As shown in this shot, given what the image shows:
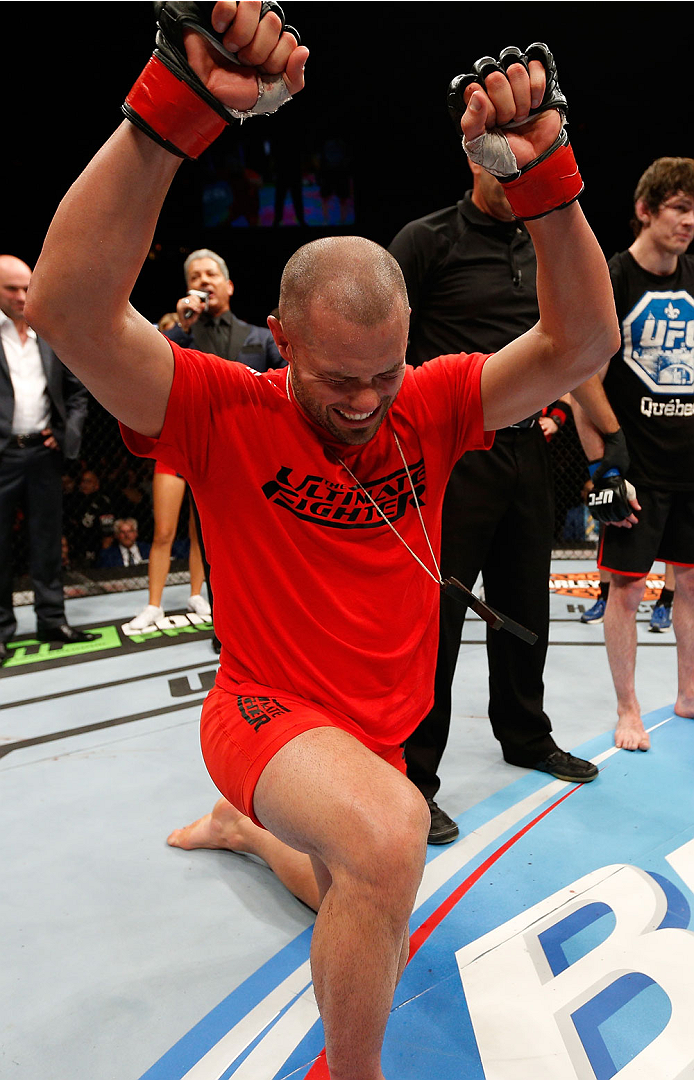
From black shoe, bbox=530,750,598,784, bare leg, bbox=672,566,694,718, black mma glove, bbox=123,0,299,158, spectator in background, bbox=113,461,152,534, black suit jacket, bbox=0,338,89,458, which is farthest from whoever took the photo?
spectator in background, bbox=113,461,152,534

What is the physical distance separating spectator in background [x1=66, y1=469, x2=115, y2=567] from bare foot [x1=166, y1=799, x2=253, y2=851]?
12.6 feet

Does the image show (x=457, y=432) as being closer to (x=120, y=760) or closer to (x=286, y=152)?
(x=120, y=760)

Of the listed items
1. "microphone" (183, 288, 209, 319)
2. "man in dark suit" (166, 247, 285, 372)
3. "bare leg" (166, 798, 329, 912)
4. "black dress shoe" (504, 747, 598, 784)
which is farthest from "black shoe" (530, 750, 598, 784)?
"microphone" (183, 288, 209, 319)

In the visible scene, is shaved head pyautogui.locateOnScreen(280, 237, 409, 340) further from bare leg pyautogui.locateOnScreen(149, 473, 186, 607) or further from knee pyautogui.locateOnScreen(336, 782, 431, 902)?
bare leg pyautogui.locateOnScreen(149, 473, 186, 607)

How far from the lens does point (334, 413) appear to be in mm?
1068

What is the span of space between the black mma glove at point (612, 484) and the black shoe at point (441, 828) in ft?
3.18

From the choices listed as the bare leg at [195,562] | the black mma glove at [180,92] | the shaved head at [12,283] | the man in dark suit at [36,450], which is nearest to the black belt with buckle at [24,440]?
the man in dark suit at [36,450]

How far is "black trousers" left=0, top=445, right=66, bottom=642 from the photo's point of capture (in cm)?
355

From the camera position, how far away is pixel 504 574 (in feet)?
6.75

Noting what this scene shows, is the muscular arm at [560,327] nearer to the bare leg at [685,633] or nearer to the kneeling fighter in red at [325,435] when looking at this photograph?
the kneeling fighter in red at [325,435]

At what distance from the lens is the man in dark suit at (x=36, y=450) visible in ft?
11.5

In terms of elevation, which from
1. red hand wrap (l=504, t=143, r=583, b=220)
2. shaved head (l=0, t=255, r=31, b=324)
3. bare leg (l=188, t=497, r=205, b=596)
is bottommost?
bare leg (l=188, t=497, r=205, b=596)

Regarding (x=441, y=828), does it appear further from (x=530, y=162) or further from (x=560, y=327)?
(x=530, y=162)

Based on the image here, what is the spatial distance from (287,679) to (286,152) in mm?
9233
